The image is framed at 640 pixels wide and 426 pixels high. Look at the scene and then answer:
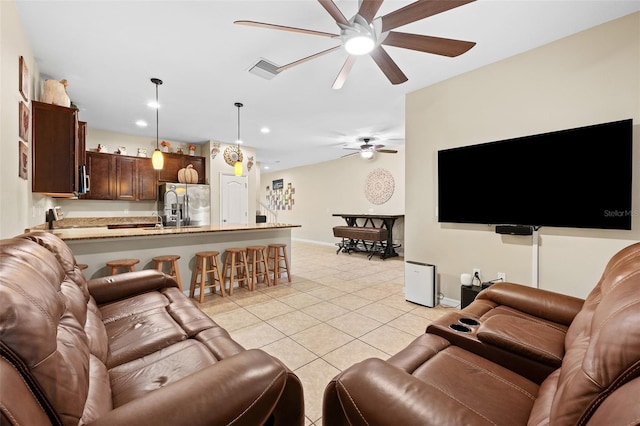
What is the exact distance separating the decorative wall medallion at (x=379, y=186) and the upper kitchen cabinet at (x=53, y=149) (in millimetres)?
6075

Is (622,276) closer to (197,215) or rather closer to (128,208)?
(197,215)

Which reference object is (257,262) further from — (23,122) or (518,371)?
(518,371)

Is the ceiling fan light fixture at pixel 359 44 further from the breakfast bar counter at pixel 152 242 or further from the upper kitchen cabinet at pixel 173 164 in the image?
the upper kitchen cabinet at pixel 173 164

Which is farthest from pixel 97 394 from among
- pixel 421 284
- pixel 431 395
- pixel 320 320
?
pixel 421 284

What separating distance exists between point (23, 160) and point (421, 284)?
13.9ft

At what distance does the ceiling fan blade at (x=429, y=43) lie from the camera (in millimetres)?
2014

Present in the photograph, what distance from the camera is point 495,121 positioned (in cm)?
303

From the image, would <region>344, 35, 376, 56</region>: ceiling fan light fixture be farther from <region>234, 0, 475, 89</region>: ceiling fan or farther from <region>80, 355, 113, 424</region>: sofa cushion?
<region>80, 355, 113, 424</region>: sofa cushion

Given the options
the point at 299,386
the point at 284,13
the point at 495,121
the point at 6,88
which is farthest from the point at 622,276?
the point at 6,88

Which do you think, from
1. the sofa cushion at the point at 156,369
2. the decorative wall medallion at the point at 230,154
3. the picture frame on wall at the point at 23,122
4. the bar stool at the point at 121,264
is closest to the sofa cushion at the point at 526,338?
the sofa cushion at the point at 156,369

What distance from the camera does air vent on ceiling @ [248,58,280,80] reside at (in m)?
2.93

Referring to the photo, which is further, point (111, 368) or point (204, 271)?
point (204, 271)

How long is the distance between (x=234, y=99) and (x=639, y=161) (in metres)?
4.40

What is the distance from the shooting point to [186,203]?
5988 mm
